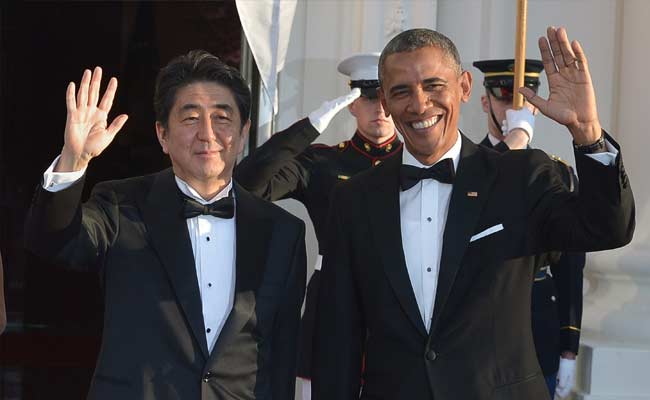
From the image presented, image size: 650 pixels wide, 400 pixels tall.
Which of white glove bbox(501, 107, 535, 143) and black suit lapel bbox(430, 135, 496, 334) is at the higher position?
white glove bbox(501, 107, 535, 143)

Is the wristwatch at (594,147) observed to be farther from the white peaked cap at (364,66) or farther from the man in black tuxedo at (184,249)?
the white peaked cap at (364,66)

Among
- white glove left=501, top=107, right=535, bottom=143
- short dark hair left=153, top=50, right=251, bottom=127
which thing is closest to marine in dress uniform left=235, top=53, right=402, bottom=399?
white glove left=501, top=107, right=535, bottom=143

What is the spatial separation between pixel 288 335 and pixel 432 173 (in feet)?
1.73

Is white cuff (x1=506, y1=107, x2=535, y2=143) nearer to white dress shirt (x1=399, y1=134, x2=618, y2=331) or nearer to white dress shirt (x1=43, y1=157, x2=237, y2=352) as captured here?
white dress shirt (x1=399, y1=134, x2=618, y2=331)

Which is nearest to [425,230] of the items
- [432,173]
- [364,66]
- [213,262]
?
Answer: [432,173]

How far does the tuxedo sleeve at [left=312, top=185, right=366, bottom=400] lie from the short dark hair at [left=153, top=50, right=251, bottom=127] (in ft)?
1.32

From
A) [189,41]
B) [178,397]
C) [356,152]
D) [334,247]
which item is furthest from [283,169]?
[189,41]

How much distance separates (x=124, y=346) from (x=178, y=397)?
0.17m

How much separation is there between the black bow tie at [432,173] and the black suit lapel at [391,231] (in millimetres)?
42

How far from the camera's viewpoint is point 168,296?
2379 millimetres

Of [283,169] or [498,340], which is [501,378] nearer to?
[498,340]

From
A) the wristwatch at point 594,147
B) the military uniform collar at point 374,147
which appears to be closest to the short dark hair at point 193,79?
the wristwatch at point 594,147

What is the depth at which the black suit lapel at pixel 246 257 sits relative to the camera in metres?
2.37

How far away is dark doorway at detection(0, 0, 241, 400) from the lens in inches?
325
